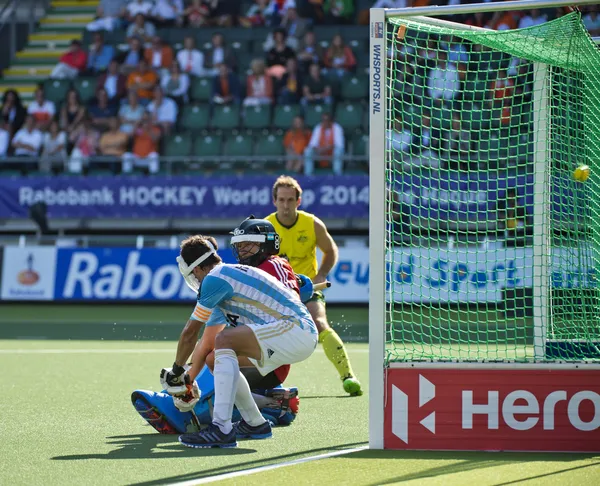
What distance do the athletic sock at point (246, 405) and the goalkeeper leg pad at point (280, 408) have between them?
1.79 ft

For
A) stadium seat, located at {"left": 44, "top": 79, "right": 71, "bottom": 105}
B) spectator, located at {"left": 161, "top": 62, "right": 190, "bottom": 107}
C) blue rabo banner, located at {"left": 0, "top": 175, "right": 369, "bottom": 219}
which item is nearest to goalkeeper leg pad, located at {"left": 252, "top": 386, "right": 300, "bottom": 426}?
blue rabo banner, located at {"left": 0, "top": 175, "right": 369, "bottom": 219}

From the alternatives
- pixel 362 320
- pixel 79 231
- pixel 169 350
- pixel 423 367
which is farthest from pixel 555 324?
pixel 79 231

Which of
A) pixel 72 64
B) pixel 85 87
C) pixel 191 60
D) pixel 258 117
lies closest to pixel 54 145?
pixel 85 87

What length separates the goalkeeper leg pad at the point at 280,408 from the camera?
7.49 m

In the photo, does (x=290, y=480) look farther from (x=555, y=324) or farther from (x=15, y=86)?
(x=15, y=86)

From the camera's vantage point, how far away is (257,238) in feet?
22.9

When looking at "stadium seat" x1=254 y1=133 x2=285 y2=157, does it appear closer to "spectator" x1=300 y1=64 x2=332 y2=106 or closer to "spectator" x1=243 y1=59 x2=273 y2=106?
"spectator" x1=300 y1=64 x2=332 y2=106

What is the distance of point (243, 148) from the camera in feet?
64.8

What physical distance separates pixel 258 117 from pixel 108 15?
22.7 feet

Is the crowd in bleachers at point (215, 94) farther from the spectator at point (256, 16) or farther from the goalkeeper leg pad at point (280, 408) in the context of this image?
the goalkeeper leg pad at point (280, 408)

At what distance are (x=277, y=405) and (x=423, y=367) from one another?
1.36 m

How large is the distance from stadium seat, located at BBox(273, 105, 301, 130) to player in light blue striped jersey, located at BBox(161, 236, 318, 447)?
13.3 metres

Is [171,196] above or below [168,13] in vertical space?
below

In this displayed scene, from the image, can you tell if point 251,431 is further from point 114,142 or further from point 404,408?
point 114,142
